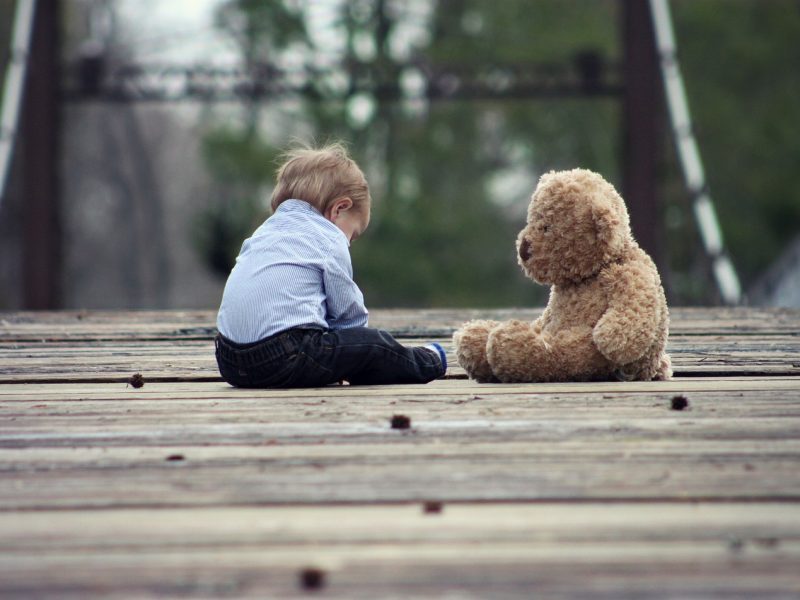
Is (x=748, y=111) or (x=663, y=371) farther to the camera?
(x=748, y=111)

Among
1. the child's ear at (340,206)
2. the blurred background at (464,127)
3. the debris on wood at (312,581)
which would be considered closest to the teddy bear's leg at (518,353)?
the child's ear at (340,206)

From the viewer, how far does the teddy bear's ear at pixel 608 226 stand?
2.67 meters

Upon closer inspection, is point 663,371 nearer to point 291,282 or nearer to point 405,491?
point 291,282

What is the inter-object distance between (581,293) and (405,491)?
128cm

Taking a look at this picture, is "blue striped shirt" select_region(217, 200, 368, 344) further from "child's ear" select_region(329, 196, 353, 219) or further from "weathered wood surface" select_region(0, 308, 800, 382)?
"weathered wood surface" select_region(0, 308, 800, 382)

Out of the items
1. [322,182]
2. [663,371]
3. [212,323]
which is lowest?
[212,323]

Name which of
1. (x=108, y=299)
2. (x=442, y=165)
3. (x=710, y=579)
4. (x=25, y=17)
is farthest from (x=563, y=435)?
(x=108, y=299)

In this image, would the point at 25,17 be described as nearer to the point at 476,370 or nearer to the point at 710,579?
the point at 476,370

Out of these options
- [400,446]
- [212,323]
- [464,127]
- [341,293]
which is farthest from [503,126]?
[400,446]

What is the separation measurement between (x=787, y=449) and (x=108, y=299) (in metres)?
24.9

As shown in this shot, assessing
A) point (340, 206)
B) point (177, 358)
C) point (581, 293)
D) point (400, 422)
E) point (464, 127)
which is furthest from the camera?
point (464, 127)

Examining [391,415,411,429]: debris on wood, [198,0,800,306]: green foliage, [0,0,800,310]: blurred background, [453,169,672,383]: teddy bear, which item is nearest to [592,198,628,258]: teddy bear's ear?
[453,169,672,383]: teddy bear

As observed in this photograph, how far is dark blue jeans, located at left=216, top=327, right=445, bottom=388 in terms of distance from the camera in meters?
2.74

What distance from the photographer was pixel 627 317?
259 centimetres
